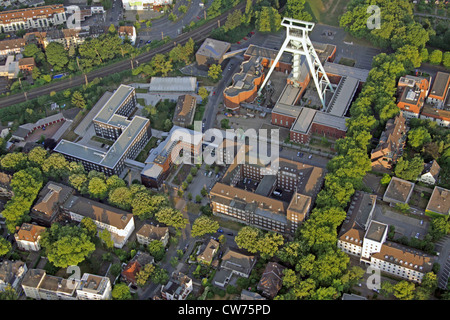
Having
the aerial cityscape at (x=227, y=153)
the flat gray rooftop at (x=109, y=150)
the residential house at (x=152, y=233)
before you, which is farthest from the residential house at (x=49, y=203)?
the residential house at (x=152, y=233)

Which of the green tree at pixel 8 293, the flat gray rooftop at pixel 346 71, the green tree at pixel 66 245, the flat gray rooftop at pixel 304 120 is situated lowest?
the green tree at pixel 8 293

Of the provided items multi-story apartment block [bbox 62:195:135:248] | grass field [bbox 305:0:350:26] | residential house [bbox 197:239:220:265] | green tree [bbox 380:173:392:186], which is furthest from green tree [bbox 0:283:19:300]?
grass field [bbox 305:0:350:26]

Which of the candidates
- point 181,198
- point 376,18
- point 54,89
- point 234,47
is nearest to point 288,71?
point 234,47

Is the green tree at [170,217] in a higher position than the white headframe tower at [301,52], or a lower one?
lower

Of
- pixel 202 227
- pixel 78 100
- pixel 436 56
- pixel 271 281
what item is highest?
pixel 436 56

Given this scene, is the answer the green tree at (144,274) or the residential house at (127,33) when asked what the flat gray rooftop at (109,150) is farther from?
the residential house at (127,33)

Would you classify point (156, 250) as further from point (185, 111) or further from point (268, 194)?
point (185, 111)

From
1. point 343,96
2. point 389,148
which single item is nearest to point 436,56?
point 343,96
